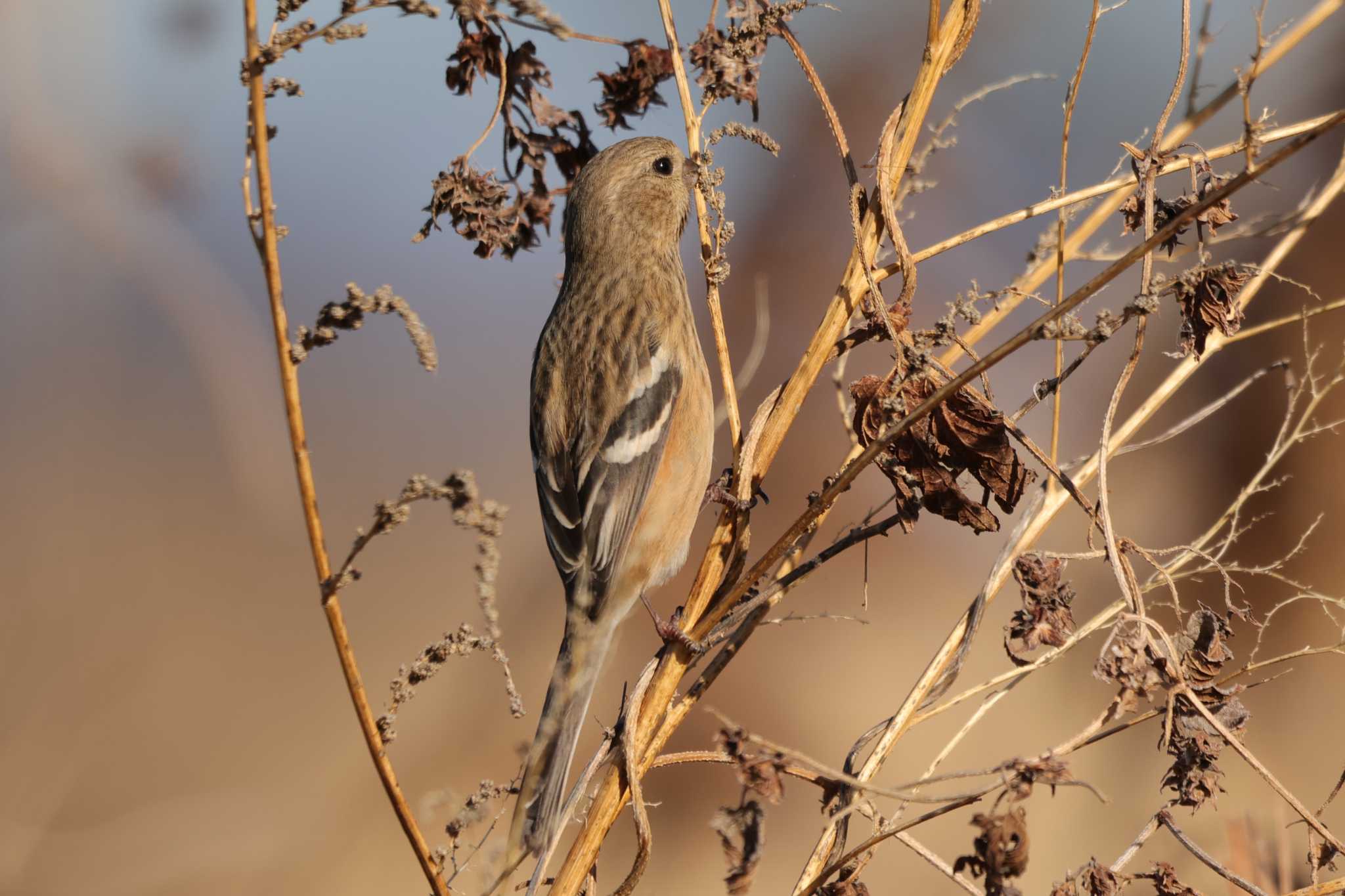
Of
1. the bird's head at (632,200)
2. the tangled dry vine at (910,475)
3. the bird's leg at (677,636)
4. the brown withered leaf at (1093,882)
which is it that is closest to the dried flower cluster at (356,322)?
the tangled dry vine at (910,475)

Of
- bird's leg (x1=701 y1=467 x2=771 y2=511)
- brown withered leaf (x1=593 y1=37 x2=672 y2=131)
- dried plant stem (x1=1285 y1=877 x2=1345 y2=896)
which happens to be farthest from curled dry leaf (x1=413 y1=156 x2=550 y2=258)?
dried plant stem (x1=1285 y1=877 x2=1345 y2=896)

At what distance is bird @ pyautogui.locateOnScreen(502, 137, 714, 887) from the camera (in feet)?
10.3

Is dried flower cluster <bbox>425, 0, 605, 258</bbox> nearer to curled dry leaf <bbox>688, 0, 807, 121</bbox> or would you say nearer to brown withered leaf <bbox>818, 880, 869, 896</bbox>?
curled dry leaf <bbox>688, 0, 807, 121</bbox>

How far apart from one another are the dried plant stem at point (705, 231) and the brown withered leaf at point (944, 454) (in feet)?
1.17

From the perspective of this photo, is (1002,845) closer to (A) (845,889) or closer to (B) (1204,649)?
(A) (845,889)

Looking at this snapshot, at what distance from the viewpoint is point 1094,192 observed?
1.73 m

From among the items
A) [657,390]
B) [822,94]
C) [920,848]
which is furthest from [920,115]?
[657,390]

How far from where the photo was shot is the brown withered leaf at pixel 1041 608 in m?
1.64

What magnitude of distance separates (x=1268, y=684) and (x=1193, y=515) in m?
1.05

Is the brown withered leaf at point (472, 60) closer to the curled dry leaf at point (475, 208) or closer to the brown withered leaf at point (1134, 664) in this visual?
the curled dry leaf at point (475, 208)

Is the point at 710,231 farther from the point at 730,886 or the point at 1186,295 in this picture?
the point at 730,886

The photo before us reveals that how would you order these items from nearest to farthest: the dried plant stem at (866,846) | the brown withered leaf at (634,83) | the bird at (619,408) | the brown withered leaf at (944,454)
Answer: the dried plant stem at (866,846)
the brown withered leaf at (944,454)
the brown withered leaf at (634,83)
the bird at (619,408)

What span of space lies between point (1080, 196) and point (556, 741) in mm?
1693

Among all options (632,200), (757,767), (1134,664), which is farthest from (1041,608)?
(632,200)
